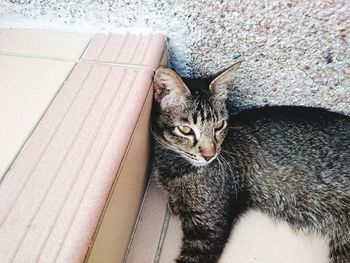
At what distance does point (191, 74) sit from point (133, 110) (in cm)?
37

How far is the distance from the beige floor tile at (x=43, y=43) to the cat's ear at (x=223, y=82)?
1.56 feet

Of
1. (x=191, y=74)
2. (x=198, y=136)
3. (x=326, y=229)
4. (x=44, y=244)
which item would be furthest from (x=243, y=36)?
(x=44, y=244)

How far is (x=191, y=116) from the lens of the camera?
3.85 feet

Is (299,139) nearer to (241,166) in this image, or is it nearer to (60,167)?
(241,166)

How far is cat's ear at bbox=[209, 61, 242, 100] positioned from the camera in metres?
1.12

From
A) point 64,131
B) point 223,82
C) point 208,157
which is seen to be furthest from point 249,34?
point 64,131

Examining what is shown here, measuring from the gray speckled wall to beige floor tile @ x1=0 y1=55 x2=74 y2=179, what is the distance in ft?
0.67

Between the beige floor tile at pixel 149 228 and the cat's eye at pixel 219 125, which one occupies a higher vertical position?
the cat's eye at pixel 219 125

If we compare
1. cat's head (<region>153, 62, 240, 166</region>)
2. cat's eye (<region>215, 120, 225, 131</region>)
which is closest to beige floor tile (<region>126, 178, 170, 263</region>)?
cat's head (<region>153, 62, 240, 166</region>)

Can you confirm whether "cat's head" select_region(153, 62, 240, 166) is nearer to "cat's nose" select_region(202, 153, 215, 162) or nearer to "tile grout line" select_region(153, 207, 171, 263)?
"cat's nose" select_region(202, 153, 215, 162)

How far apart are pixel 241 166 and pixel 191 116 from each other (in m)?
0.28

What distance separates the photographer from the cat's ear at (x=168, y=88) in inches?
43.0

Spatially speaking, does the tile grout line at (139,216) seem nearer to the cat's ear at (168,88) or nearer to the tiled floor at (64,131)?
the tiled floor at (64,131)

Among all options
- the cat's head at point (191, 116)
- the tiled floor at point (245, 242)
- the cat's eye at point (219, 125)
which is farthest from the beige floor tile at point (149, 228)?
the cat's eye at point (219, 125)
